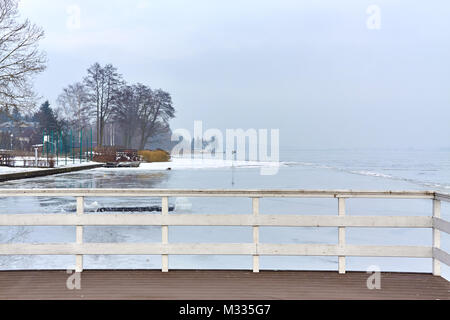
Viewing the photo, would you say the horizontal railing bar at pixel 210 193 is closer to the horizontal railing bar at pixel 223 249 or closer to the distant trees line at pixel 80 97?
the horizontal railing bar at pixel 223 249

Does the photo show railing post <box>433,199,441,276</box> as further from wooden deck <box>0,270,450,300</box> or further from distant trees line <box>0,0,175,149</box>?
distant trees line <box>0,0,175,149</box>

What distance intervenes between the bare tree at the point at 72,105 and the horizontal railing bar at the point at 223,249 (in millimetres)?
63285

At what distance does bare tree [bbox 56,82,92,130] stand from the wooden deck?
63.5m

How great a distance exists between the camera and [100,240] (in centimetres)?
806

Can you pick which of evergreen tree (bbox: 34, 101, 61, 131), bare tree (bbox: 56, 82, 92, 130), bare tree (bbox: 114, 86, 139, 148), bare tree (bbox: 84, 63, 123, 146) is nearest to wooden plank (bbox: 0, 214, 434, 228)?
bare tree (bbox: 84, 63, 123, 146)

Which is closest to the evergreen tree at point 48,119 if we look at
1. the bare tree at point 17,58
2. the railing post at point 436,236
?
the bare tree at point 17,58

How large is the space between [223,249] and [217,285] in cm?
43

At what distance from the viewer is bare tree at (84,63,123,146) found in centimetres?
6112

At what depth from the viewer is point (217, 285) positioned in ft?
14.1

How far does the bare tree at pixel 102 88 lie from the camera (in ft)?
201
